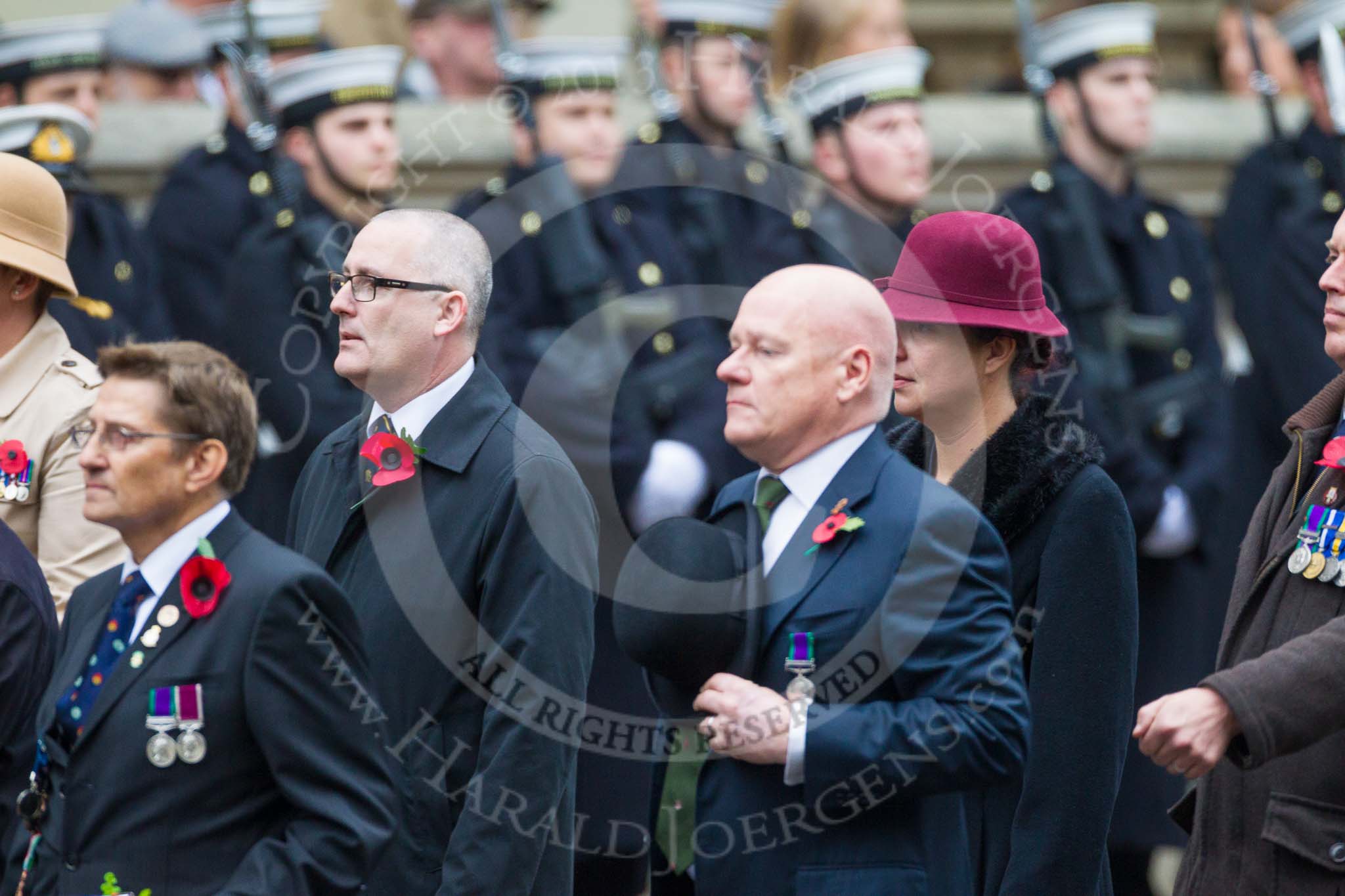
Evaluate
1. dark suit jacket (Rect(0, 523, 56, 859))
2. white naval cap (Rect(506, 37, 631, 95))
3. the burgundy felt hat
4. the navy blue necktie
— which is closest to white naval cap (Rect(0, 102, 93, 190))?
white naval cap (Rect(506, 37, 631, 95))

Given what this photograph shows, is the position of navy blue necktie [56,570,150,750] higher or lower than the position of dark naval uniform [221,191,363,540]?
lower

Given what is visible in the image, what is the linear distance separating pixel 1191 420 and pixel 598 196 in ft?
6.63

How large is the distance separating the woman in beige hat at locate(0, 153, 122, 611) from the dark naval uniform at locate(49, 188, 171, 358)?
1.26 m

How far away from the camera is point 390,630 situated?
159 inches

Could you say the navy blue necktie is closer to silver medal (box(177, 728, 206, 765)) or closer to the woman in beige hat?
silver medal (box(177, 728, 206, 765))

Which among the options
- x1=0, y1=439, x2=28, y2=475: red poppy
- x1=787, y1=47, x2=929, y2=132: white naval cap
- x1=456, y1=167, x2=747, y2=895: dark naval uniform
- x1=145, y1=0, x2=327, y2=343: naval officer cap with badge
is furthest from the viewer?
x1=787, y1=47, x2=929, y2=132: white naval cap

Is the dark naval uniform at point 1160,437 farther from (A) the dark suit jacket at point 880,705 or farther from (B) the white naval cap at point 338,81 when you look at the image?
(A) the dark suit jacket at point 880,705

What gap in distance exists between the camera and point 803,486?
3834mm

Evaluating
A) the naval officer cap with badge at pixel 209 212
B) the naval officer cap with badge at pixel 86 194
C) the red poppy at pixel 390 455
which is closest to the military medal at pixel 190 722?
the red poppy at pixel 390 455

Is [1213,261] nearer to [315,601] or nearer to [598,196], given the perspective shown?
[598,196]

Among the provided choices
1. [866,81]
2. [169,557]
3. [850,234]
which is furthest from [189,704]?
[866,81]

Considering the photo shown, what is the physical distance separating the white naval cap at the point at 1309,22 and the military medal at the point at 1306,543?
4027mm

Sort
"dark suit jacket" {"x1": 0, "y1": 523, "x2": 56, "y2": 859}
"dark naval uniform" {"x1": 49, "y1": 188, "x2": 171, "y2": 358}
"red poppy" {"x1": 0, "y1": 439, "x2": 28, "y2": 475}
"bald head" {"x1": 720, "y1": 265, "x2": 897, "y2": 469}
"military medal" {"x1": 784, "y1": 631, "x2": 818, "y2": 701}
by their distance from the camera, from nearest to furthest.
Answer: "military medal" {"x1": 784, "y1": 631, "x2": 818, "y2": 701} → "bald head" {"x1": 720, "y1": 265, "x2": 897, "y2": 469} → "dark suit jacket" {"x1": 0, "y1": 523, "x2": 56, "y2": 859} → "red poppy" {"x1": 0, "y1": 439, "x2": 28, "y2": 475} → "dark naval uniform" {"x1": 49, "y1": 188, "x2": 171, "y2": 358}

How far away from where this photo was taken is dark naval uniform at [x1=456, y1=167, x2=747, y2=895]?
20.5 ft
